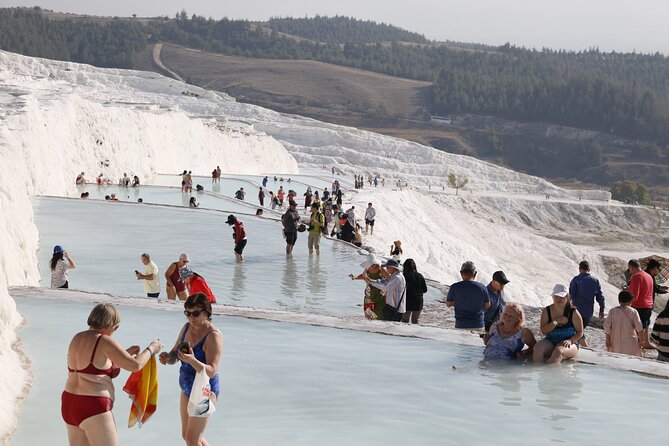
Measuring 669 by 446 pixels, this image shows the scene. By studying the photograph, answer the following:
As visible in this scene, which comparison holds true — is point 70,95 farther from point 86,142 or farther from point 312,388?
point 312,388

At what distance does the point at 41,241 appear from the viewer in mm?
14594

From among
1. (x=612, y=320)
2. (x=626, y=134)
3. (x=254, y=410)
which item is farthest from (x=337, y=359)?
(x=626, y=134)

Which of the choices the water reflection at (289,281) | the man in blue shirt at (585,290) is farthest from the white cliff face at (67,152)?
the man in blue shirt at (585,290)

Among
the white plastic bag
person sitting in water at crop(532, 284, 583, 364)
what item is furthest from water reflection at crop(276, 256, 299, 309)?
the white plastic bag

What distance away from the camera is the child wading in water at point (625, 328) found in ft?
27.9

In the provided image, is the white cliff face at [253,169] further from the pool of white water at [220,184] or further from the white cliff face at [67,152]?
the pool of white water at [220,184]

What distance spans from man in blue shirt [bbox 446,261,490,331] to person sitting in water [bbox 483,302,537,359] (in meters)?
0.96

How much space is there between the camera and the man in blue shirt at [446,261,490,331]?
8.44 meters

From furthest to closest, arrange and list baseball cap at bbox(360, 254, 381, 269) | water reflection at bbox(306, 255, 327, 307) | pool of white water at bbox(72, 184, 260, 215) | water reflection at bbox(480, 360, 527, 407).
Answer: pool of white water at bbox(72, 184, 260, 215) → water reflection at bbox(306, 255, 327, 307) → baseball cap at bbox(360, 254, 381, 269) → water reflection at bbox(480, 360, 527, 407)

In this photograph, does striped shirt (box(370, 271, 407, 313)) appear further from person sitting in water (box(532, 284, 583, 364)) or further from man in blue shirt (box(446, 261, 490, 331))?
person sitting in water (box(532, 284, 583, 364))

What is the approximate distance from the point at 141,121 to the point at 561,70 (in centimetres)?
15999

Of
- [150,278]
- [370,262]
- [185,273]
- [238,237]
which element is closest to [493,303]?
[370,262]

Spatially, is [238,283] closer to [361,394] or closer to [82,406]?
[361,394]

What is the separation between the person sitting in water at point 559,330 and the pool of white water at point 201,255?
174 inches
